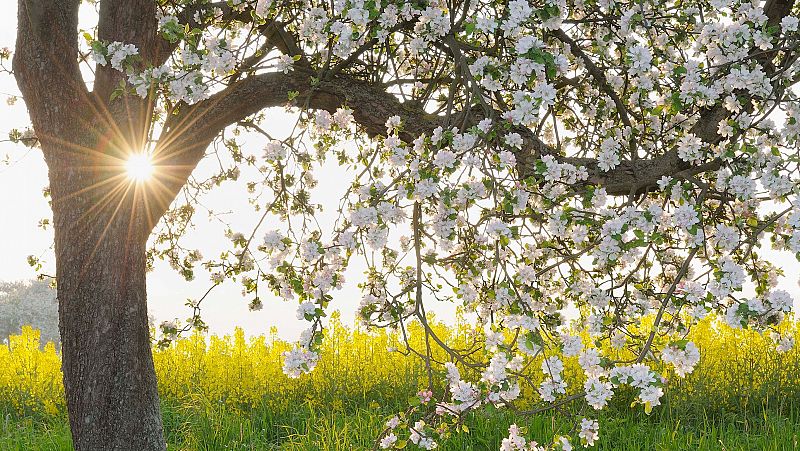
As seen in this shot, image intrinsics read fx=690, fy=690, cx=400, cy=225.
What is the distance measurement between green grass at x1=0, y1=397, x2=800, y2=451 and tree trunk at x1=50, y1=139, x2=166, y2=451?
1586 millimetres

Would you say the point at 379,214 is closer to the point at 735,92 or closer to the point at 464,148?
the point at 464,148

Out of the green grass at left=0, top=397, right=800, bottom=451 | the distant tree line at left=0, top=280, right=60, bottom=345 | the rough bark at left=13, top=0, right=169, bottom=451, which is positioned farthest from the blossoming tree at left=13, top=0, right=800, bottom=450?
the distant tree line at left=0, top=280, right=60, bottom=345

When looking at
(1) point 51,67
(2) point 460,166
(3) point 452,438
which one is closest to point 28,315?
(1) point 51,67

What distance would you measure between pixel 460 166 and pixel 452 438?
358 cm

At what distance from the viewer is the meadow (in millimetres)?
6293

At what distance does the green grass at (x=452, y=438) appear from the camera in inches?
240

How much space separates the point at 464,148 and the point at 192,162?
290cm

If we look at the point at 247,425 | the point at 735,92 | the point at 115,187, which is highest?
the point at 115,187

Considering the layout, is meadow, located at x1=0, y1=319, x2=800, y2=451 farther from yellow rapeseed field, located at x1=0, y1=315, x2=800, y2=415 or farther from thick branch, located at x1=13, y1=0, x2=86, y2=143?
thick branch, located at x1=13, y1=0, x2=86, y2=143

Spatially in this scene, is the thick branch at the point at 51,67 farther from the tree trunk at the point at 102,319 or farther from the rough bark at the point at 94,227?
the tree trunk at the point at 102,319

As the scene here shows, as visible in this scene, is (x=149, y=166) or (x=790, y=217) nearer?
(x=790, y=217)

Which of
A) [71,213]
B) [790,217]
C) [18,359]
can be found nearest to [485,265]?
[790,217]

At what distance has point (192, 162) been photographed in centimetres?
548

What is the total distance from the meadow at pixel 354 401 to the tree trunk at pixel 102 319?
1.54m
